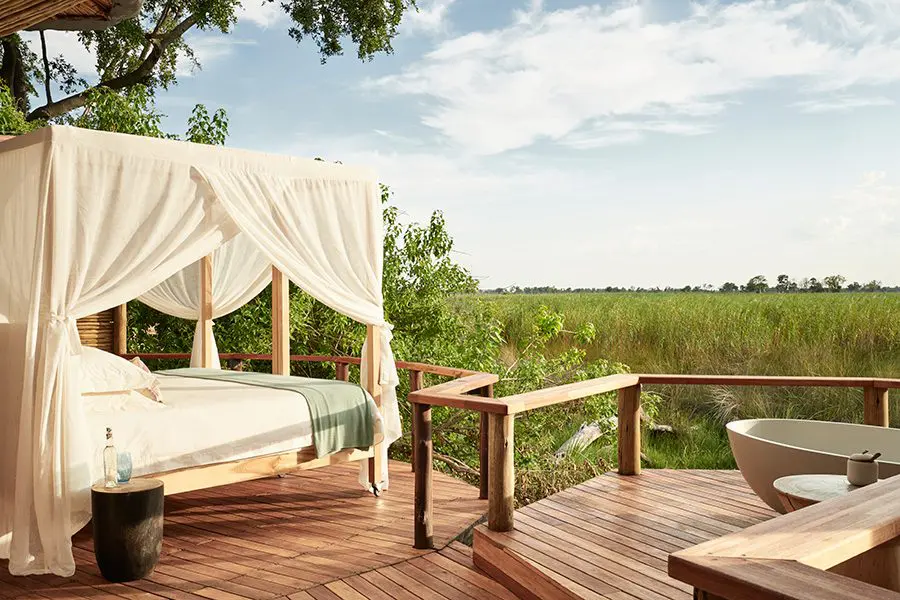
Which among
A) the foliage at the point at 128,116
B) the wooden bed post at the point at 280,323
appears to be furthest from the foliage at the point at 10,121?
the wooden bed post at the point at 280,323

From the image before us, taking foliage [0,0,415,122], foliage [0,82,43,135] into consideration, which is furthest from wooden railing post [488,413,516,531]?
foliage [0,0,415,122]

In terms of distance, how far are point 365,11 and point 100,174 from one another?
8.53m

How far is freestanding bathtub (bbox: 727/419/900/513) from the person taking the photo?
11.7 ft

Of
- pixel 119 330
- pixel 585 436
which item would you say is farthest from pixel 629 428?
pixel 119 330

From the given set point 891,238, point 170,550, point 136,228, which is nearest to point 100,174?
point 136,228

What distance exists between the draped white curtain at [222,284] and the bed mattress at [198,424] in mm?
1430

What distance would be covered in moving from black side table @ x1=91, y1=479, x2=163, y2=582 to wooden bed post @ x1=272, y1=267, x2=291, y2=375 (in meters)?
1.92

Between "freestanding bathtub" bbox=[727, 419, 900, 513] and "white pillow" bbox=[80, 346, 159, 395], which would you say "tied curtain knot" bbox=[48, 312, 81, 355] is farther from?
"freestanding bathtub" bbox=[727, 419, 900, 513]

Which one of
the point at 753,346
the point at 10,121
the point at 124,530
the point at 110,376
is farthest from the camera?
the point at 753,346

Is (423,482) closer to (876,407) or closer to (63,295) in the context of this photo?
(63,295)

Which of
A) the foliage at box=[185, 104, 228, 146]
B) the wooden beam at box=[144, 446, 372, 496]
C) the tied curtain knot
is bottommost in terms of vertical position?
the wooden beam at box=[144, 446, 372, 496]

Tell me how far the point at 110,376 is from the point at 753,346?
7917mm

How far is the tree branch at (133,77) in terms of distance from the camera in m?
Result: 11.1

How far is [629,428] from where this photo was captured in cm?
468
